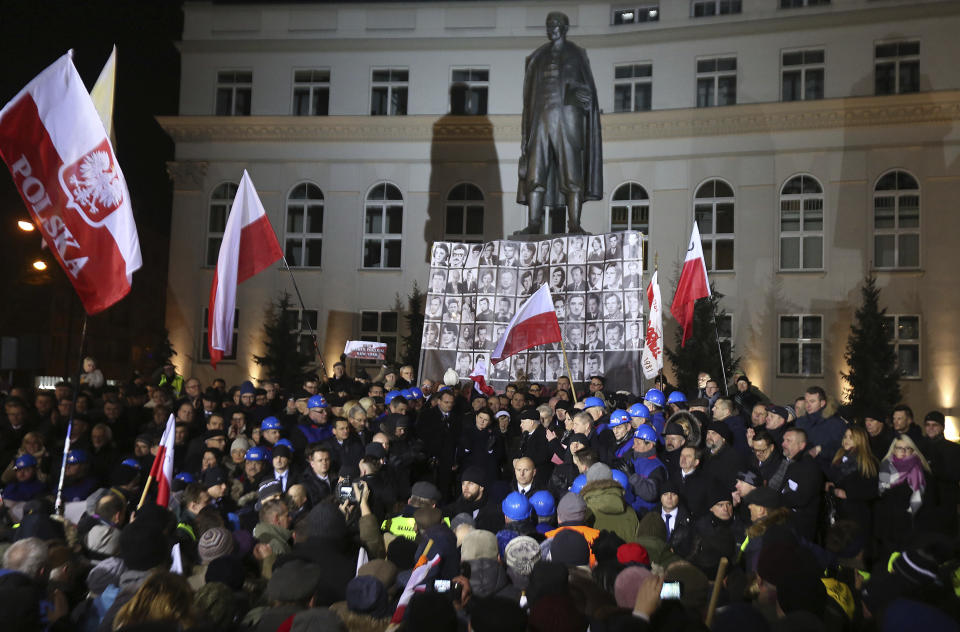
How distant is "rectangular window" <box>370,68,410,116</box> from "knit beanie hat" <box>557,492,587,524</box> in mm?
27521

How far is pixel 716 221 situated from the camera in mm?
30047

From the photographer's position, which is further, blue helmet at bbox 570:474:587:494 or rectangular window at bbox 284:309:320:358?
rectangular window at bbox 284:309:320:358

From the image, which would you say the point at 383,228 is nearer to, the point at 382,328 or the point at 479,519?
the point at 382,328

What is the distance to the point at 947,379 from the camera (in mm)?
27062

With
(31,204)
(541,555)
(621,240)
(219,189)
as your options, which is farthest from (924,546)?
(219,189)

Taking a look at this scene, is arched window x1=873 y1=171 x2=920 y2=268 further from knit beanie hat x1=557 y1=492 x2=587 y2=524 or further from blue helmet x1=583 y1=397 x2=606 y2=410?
knit beanie hat x1=557 y1=492 x2=587 y2=524

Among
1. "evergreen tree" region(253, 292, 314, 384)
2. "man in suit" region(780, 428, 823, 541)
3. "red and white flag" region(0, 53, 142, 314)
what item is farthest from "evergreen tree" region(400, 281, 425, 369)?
"man in suit" region(780, 428, 823, 541)

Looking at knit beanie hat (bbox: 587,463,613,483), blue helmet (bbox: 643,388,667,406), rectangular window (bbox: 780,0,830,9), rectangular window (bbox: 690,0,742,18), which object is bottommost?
knit beanie hat (bbox: 587,463,613,483)

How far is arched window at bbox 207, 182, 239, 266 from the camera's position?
1303 inches

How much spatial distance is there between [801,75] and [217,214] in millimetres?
20518

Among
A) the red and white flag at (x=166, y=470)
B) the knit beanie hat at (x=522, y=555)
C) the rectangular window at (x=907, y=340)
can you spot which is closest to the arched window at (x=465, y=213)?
the rectangular window at (x=907, y=340)

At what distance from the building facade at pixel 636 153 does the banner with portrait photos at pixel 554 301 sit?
11.3 metres

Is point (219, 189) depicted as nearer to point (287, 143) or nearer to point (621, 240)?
point (287, 143)

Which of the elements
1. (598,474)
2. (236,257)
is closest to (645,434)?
(598,474)
